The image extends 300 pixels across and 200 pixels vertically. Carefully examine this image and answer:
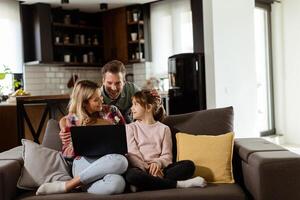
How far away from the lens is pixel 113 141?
2.28 m

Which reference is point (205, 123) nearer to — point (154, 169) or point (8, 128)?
point (154, 169)

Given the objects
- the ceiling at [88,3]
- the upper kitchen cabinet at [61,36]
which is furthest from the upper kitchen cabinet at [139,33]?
the upper kitchen cabinet at [61,36]

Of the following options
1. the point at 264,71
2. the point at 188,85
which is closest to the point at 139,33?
the point at 188,85

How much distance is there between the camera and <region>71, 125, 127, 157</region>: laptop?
2236mm

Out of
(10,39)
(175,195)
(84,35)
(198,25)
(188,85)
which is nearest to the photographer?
(175,195)

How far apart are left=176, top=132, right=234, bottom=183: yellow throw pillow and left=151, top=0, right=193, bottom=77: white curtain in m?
4.23

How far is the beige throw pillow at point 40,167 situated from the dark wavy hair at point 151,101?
63 centimetres

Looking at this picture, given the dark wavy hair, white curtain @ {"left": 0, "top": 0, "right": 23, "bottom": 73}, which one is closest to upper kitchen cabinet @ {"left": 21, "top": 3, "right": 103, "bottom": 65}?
white curtain @ {"left": 0, "top": 0, "right": 23, "bottom": 73}

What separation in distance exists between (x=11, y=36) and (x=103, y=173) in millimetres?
4755

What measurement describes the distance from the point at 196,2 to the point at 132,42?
1.50m

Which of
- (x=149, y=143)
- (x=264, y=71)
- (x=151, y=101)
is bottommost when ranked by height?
(x=149, y=143)

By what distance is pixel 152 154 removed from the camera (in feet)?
8.31

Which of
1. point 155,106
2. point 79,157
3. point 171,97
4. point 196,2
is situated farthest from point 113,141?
point 196,2

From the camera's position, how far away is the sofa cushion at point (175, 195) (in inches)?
82.1
